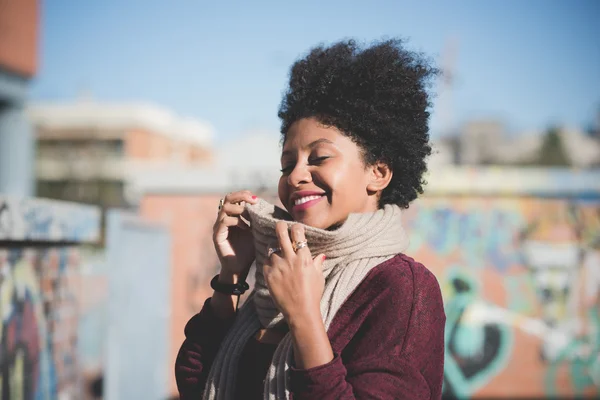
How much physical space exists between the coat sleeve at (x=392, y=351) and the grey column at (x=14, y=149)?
34.9 feet

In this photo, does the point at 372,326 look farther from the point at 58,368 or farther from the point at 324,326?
the point at 58,368

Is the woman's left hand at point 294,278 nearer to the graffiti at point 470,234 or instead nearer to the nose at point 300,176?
the nose at point 300,176

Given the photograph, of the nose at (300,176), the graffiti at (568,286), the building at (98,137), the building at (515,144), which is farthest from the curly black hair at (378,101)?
the building at (515,144)

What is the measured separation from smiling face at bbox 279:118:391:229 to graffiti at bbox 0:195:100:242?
1.79m

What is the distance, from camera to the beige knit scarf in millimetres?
1390

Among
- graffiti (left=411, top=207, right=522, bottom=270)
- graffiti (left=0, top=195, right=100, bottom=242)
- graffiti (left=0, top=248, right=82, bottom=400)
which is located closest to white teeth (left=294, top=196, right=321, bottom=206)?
graffiti (left=0, top=195, right=100, bottom=242)

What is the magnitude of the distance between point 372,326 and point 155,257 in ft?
17.8

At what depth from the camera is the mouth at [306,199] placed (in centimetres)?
151

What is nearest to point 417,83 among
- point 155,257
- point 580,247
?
point 155,257

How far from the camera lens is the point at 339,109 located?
1543 millimetres

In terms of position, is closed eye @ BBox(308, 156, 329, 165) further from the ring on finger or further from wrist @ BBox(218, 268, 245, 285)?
wrist @ BBox(218, 268, 245, 285)

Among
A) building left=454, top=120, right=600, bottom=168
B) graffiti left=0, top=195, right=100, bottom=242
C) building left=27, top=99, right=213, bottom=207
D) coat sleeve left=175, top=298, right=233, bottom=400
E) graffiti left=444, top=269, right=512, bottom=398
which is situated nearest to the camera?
coat sleeve left=175, top=298, right=233, bottom=400

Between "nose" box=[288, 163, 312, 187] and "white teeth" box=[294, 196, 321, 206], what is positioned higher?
"nose" box=[288, 163, 312, 187]

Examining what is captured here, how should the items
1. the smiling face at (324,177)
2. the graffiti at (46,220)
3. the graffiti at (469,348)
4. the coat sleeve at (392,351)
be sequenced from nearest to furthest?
the coat sleeve at (392,351), the smiling face at (324,177), the graffiti at (46,220), the graffiti at (469,348)
